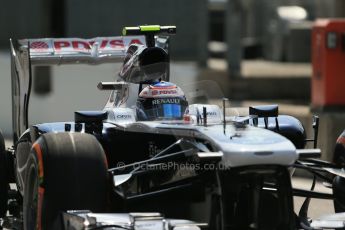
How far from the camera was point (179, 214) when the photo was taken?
7234mm

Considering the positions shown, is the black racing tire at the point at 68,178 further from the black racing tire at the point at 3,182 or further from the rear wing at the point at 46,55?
the rear wing at the point at 46,55

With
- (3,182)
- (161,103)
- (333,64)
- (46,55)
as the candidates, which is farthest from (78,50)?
(333,64)

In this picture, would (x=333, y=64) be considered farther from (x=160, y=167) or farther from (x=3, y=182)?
(x=160, y=167)

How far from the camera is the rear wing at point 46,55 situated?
30.8 feet

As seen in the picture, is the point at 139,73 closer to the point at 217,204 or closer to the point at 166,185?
the point at 166,185

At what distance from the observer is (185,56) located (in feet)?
66.3

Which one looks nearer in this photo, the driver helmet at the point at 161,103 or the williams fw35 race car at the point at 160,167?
the williams fw35 race car at the point at 160,167

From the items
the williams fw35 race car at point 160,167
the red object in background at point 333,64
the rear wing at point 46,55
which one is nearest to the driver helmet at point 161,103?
the williams fw35 race car at point 160,167

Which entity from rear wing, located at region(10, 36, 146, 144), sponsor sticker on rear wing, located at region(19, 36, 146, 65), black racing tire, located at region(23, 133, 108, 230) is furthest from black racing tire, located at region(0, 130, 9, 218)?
black racing tire, located at region(23, 133, 108, 230)

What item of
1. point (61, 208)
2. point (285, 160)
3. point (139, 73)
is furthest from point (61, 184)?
point (139, 73)

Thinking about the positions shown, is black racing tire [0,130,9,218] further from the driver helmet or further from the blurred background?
the blurred background

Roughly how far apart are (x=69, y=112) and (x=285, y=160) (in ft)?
31.3

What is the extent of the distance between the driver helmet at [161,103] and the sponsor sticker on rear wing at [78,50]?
1.75m

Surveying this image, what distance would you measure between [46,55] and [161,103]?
199cm
